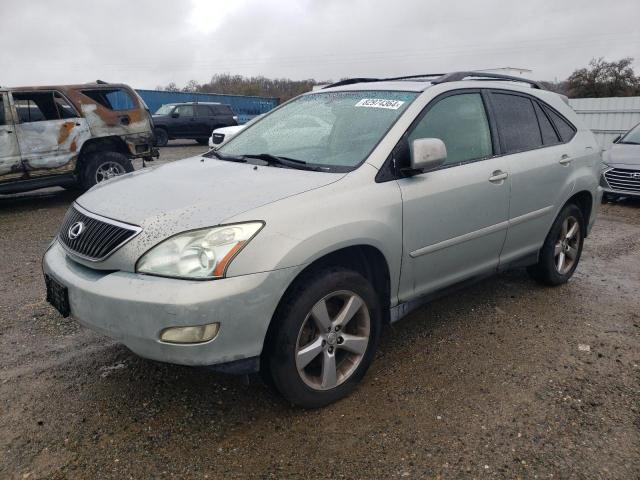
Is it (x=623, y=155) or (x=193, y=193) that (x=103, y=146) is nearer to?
(x=193, y=193)

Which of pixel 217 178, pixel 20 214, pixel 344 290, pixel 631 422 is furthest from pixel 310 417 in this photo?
pixel 20 214

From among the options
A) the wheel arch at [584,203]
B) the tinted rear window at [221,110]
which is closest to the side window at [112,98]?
the wheel arch at [584,203]

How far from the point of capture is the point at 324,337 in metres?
2.66

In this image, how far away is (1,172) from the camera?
25.0ft

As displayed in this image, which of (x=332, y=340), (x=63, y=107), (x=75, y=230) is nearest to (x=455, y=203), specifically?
(x=332, y=340)

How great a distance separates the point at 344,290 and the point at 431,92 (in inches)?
57.1

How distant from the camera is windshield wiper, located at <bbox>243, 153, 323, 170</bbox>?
301 cm

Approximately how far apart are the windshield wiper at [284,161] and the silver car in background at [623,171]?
23.0 feet

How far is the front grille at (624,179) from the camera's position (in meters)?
8.53

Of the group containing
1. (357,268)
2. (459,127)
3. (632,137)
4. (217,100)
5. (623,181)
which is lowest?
(623,181)

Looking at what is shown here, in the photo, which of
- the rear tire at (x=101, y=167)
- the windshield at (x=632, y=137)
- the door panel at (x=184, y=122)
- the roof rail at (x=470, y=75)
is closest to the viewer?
the roof rail at (x=470, y=75)

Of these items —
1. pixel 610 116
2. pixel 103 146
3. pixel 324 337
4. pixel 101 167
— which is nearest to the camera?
pixel 324 337

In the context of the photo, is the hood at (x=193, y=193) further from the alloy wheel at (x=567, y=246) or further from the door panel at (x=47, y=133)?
the door panel at (x=47, y=133)

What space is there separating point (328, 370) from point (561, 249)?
8.94 feet
